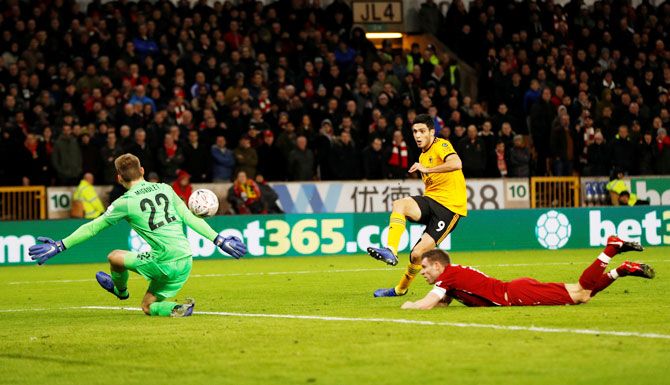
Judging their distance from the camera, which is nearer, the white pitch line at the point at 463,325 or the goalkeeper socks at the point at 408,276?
the white pitch line at the point at 463,325

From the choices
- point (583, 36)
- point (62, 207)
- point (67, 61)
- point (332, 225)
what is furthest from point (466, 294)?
point (583, 36)

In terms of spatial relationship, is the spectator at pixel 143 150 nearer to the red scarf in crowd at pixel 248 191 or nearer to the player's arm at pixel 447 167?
the red scarf in crowd at pixel 248 191

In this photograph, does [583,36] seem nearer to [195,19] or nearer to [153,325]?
[195,19]

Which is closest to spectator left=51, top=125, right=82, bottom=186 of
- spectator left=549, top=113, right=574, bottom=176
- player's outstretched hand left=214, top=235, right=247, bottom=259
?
spectator left=549, top=113, right=574, bottom=176

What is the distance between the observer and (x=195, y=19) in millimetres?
27047

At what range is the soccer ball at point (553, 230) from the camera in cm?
2531

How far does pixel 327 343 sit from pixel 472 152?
17348 millimetres

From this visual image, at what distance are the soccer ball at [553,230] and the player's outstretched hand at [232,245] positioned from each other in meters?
15.0

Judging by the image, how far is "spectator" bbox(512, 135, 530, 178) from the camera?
2698cm

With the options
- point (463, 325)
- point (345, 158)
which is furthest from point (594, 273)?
point (345, 158)

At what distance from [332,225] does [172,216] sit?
12777 millimetres

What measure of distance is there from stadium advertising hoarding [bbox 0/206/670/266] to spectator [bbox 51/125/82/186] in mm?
1118

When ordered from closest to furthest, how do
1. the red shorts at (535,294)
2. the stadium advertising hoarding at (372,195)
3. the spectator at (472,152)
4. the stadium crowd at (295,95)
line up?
the red shorts at (535,294)
the stadium crowd at (295,95)
the stadium advertising hoarding at (372,195)
the spectator at (472,152)

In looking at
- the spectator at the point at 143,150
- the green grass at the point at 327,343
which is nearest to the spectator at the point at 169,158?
the spectator at the point at 143,150
